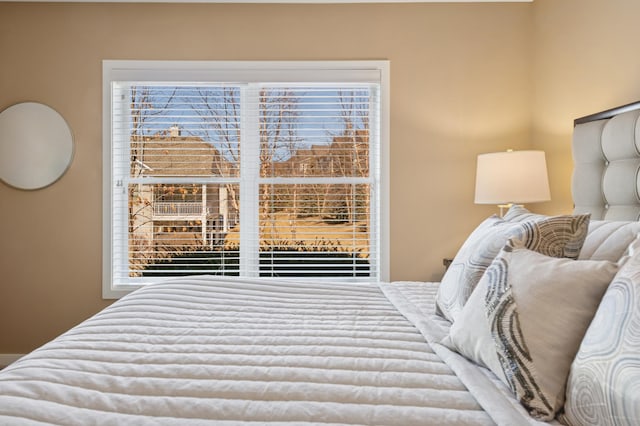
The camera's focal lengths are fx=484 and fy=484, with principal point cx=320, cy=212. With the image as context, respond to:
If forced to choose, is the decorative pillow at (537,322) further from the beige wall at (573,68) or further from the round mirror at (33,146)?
the round mirror at (33,146)

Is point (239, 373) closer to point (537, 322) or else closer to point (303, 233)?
point (537, 322)

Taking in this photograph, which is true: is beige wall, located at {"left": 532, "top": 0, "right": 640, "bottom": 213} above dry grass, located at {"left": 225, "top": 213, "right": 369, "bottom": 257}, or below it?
above

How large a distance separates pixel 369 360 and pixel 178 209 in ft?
8.60

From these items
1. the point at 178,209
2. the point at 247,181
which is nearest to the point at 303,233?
the point at 247,181

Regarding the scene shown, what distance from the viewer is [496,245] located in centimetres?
149

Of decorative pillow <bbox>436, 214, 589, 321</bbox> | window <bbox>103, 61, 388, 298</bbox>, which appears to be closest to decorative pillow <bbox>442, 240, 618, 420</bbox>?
decorative pillow <bbox>436, 214, 589, 321</bbox>

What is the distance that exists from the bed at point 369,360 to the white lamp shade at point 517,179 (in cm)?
125

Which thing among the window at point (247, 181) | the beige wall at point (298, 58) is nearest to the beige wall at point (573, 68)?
the beige wall at point (298, 58)

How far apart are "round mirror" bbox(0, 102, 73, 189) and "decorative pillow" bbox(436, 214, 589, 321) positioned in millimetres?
2869

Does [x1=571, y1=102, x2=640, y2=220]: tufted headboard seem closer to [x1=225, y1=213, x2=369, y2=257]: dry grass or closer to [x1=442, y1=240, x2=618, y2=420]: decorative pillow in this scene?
[x1=442, y1=240, x2=618, y2=420]: decorative pillow

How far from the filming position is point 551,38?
10.2ft

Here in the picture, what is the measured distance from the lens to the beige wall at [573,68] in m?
2.38

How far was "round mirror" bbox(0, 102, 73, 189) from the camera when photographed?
337 cm

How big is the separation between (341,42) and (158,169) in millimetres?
1583
